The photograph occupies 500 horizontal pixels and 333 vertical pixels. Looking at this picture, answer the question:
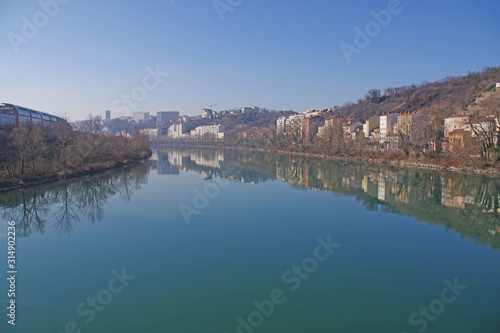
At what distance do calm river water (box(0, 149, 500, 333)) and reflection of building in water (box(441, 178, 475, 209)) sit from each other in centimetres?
12

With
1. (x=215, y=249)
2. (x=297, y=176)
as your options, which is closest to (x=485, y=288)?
(x=215, y=249)

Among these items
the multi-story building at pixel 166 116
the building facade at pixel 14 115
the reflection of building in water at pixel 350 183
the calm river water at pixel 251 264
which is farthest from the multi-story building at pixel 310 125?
the multi-story building at pixel 166 116

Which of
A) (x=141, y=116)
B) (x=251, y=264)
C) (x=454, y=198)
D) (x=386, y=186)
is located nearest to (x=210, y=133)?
(x=386, y=186)

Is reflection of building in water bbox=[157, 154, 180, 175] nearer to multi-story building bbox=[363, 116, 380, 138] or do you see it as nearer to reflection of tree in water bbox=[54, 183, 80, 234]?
reflection of tree in water bbox=[54, 183, 80, 234]

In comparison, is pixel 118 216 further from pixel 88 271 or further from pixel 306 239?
pixel 306 239

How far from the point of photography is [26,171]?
10.4 metres

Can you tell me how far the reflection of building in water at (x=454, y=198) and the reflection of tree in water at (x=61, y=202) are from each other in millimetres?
7909

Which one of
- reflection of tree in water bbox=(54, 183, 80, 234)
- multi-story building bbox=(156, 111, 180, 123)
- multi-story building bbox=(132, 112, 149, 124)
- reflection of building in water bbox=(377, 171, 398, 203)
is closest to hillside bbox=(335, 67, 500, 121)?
reflection of building in water bbox=(377, 171, 398, 203)

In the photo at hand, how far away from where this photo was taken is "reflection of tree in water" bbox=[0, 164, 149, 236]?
259 inches

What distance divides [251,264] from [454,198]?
7126 mm

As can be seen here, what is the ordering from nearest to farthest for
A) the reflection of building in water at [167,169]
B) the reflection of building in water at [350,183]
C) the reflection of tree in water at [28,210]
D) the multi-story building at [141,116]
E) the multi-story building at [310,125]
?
the reflection of tree in water at [28,210]
the reflection of building in water at [350,183]
the reflection of building in water at [167,169]
the multi-story building at [310,125]
the multi-story building at [141,116]

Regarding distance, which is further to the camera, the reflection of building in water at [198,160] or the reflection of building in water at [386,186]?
the reflection of building in water at [198,160]

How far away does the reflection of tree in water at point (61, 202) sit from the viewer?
6586mm

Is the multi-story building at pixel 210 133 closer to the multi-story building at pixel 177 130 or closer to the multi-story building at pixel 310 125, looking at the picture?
the multi-story building at pixel 177 130
